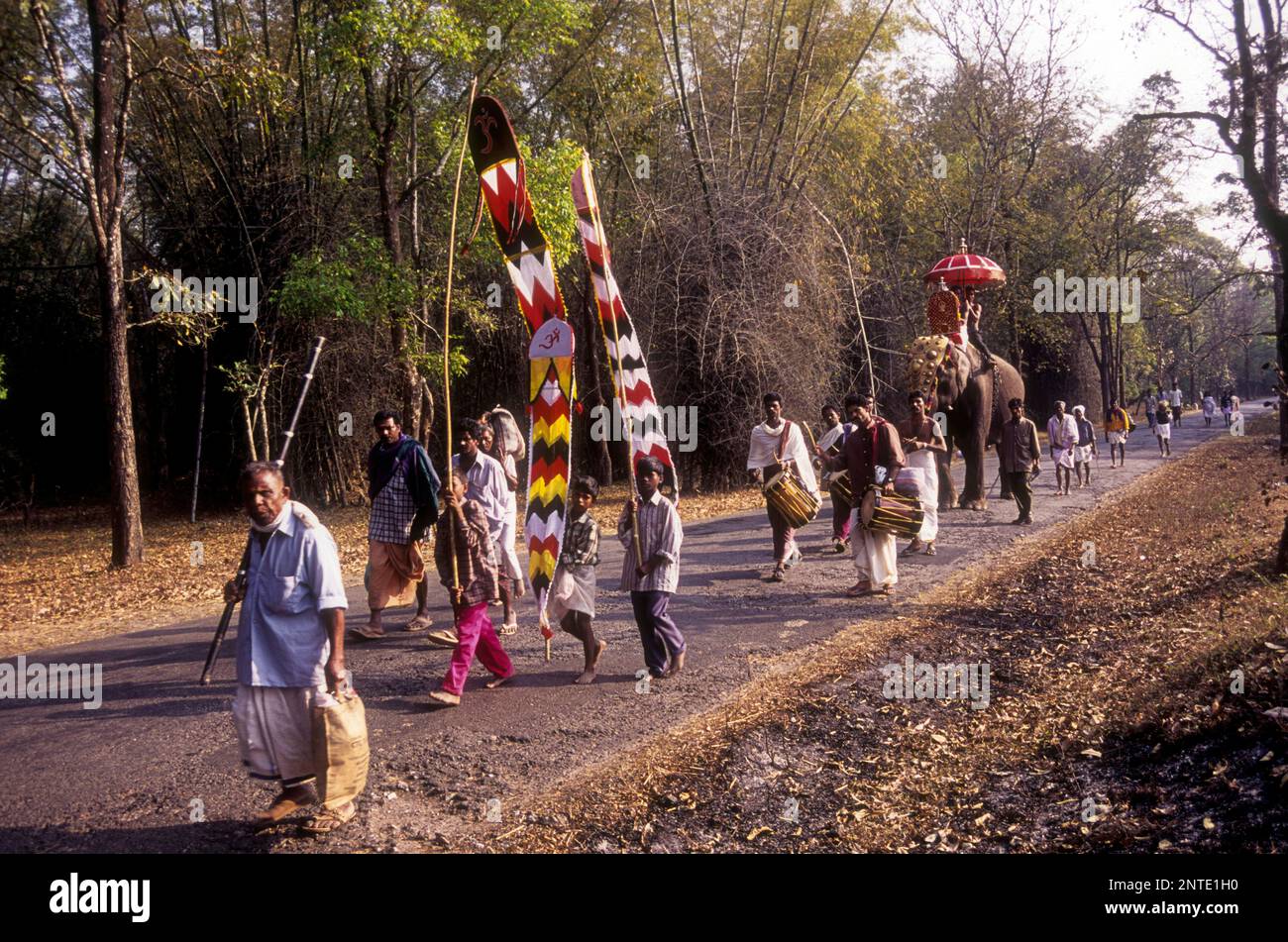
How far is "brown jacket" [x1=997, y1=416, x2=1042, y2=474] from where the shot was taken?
14156 millimetres

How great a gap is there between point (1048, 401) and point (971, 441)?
28.5 metres

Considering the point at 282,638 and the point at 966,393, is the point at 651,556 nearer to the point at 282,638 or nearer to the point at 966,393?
the point at 282,638

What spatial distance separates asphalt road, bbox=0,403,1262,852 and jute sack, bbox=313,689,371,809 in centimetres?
21

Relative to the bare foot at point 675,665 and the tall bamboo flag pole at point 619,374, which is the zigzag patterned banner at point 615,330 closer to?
the tall bamboo flag pole at point 619,374

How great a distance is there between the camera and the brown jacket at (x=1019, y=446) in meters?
14.2

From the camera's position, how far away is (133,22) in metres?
17.9

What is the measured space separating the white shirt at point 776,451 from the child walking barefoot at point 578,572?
3999 millimetres

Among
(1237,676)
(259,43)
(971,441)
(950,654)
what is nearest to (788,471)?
(950,654)

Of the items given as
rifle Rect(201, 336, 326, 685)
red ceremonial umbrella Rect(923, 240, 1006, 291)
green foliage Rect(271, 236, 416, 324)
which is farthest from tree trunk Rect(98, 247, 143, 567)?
red ceremonial umbrella Rect(923, 240, 1006, 291)

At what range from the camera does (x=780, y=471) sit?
10289 mm
